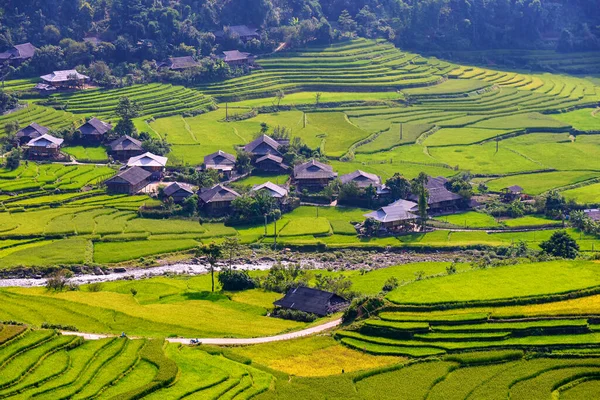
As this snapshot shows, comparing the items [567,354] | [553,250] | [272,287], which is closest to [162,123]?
[272,287]

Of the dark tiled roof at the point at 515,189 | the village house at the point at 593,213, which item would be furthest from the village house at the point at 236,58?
the village house at the point at 593,213

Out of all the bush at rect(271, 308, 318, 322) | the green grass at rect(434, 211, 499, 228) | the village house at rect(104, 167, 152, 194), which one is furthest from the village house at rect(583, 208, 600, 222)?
the village house at rect(104, 167, 152, 194)

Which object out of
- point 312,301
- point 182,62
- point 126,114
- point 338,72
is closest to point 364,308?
point 312,301

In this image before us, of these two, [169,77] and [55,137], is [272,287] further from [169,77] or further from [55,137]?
[169,77]

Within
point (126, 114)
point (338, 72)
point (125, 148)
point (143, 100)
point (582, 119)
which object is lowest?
point (582, 119)

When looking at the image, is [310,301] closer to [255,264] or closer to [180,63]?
[255,264]

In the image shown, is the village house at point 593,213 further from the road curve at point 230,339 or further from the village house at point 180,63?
the village house at point 180,63
